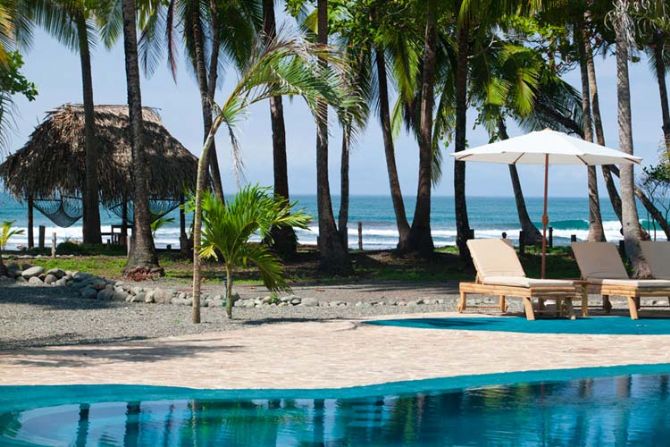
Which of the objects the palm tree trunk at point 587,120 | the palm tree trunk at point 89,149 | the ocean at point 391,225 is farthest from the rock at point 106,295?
the ocean at point 391,225

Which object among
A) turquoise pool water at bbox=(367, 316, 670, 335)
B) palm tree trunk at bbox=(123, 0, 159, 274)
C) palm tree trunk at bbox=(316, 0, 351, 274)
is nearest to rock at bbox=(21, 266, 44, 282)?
palm tree trunk at bbox=(123, 0, 159, 274)

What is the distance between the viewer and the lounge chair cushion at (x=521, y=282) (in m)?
12.5

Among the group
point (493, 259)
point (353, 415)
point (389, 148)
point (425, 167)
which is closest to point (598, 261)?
point (493, 259)

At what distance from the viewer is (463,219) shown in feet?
73.5

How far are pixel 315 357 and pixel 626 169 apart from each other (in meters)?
8.85

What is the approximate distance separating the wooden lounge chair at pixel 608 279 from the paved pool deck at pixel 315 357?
1.33 metres

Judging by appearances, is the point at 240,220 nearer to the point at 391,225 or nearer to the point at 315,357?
the point at 315,357

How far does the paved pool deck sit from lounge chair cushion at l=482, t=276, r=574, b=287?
105cm

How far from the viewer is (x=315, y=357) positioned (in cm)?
961

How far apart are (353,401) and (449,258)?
15.9 metres

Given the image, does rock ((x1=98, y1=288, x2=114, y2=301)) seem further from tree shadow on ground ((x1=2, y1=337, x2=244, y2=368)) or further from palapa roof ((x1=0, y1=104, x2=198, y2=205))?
palapa roof ((x1=0, y1=104, x2=198, y2=205))

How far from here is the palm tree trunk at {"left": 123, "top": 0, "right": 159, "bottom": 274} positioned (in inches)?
720

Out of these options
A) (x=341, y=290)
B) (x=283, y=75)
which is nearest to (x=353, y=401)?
(x=283, y=75)

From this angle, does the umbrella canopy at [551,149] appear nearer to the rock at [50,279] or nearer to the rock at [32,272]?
the rock at [50,279]
